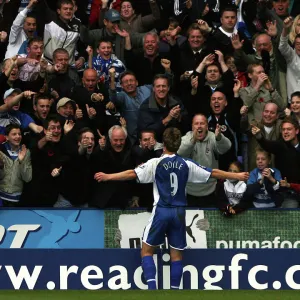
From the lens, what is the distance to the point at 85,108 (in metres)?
18.1

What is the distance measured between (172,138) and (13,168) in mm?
2800

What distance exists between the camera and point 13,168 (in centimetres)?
1694

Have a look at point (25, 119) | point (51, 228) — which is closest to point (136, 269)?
point (51, 228)

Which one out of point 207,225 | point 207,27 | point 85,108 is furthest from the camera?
point 207,27

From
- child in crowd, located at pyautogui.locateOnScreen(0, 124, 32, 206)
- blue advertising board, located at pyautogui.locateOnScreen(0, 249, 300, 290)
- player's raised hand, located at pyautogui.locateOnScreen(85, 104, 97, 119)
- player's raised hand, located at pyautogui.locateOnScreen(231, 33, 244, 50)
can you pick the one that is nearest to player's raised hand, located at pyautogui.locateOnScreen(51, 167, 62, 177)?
child in crowd, located at pyautogui.locateOnScreen(0, 124, 32, 206)

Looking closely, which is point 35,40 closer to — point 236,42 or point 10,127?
point 10,127

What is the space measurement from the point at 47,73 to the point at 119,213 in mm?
2953

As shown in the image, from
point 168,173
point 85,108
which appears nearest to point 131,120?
point 85,108

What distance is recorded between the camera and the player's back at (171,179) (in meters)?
15.3

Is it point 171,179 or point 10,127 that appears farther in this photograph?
point 10,127

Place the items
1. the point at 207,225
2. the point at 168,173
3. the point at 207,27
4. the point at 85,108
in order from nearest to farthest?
the point at 168,173 → the point at 207,225 → the point at 85,108 → the point at 207,27

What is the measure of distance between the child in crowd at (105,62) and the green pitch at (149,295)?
5.03m

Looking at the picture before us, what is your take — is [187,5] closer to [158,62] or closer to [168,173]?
[158,62]

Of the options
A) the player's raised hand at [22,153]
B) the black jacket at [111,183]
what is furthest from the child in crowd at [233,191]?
Answer: the player's raised hand at [22,153]
